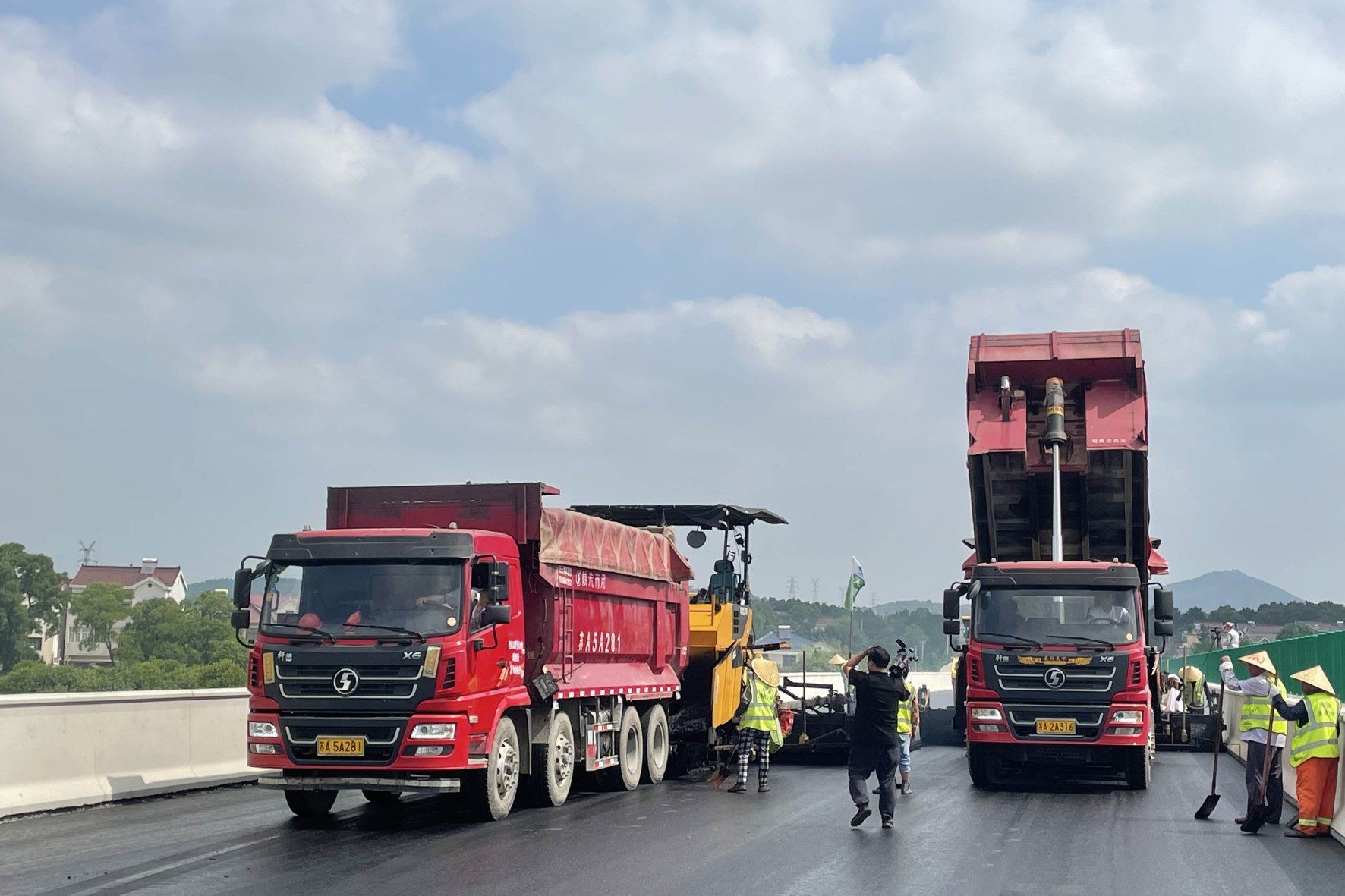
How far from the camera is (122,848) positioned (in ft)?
35.9

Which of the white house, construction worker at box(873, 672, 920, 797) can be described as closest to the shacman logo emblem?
construction worker at box(873, 672, 920, 797)

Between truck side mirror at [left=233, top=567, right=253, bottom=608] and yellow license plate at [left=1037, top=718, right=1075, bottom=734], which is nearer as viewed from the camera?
truck side mirror at [left=233, top=567, right=253, bottom=608]

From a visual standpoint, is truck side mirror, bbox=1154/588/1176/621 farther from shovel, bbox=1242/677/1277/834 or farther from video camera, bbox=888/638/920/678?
shovel, bbox=1242/677/1277/834

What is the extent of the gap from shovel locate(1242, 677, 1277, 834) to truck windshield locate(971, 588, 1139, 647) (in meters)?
3.49

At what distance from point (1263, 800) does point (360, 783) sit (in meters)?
7.80

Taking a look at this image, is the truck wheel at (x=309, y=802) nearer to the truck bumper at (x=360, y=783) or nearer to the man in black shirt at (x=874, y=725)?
the truck bumper at (x=360, y=783)

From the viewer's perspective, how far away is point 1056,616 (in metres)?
16.9

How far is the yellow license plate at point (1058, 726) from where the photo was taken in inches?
643

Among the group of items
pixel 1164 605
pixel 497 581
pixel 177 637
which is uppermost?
pixel 497 581

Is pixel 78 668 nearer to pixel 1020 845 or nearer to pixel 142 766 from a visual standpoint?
pixel 142 766

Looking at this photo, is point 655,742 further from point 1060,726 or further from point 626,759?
point 1060,726

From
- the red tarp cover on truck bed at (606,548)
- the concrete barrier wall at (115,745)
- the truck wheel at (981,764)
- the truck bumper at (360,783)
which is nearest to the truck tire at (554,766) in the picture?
the red tarp cover on truck bed at (606,548)

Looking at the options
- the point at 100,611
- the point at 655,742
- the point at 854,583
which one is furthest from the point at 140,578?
the point at 655,742

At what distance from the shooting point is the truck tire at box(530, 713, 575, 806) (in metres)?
14.1
